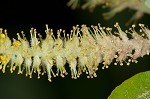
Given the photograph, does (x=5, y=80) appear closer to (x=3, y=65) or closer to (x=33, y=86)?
(x=33, y=86)

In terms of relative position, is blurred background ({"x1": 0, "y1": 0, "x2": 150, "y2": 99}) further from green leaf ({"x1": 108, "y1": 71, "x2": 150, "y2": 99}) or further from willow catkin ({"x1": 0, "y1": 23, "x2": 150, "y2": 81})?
green leaf ({"x1": 108, "y1": 71, "x2": 150, "y2": 99})

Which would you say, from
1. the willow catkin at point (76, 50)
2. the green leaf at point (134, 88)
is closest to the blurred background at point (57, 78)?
the willow catkin at point (76, 50)

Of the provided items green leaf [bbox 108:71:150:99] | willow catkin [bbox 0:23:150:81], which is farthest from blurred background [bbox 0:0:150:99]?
green leaf [bbox 108:71:150:99]

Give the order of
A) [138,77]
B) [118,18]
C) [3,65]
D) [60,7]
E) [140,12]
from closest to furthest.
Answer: [138,77] < [3,65] < [140,12] < [118,18] < [60,7]

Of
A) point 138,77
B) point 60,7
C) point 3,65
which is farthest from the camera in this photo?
point 60,7

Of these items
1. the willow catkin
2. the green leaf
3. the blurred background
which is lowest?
the green leaf

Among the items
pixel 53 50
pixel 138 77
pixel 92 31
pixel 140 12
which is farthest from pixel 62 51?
pixel 140 12
